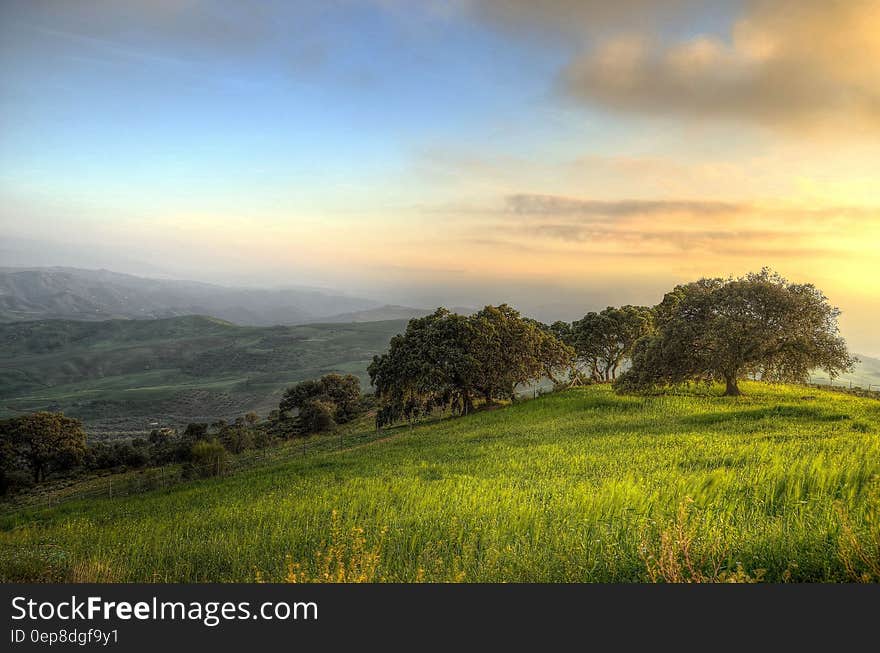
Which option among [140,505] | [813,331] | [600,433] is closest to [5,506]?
[140,505]

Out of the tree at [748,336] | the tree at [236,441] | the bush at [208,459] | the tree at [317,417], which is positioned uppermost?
the tree at [748,336]

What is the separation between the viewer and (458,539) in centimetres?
804

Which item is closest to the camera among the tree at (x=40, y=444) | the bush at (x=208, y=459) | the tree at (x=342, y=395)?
the bush at (x=208, y=459)

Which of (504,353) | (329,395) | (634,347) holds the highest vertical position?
(634,347)

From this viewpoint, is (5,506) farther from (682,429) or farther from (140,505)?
(682,429)

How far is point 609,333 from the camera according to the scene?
2219 inches

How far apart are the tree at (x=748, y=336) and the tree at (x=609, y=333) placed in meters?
22.3

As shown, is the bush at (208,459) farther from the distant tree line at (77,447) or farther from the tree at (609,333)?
the tree at (609,333)

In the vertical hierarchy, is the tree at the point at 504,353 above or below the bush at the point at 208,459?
above

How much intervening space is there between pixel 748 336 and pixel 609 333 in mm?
27908

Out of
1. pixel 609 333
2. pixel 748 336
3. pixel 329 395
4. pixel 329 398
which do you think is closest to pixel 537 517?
pixel 748 336

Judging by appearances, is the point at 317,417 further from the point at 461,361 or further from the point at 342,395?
the point at 461,361

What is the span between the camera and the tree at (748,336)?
27.7m

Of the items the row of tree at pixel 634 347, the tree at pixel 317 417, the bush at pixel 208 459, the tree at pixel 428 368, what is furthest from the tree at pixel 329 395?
the bush at pixel 208 459
